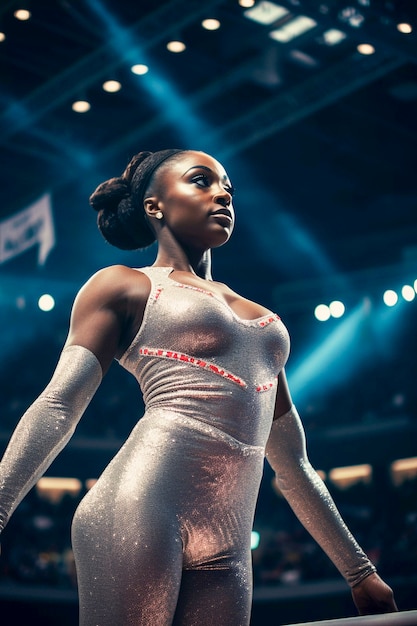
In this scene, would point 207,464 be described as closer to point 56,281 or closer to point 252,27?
point 252,27

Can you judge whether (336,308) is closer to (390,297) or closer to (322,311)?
(322,311)

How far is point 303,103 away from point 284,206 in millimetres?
3507

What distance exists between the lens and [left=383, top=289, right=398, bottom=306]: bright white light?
46.9 ft

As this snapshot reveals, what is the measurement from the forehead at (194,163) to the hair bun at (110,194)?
0.53ft

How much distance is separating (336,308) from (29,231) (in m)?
6.81

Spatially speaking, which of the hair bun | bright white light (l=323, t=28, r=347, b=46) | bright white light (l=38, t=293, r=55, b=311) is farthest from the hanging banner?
the hair bun

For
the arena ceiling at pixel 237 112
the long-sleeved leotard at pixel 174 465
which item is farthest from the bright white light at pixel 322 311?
the long-sleeved leotard at pixel 174 465

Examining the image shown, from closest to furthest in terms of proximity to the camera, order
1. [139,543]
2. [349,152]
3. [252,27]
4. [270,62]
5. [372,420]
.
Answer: [139,543], [252,27], [270,62], [349,152], [372,420]

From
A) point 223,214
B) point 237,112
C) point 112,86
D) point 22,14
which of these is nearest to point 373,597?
point 223,214

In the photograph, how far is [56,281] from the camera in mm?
14406

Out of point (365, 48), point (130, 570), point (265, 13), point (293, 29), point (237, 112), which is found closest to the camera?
point (130, 570)

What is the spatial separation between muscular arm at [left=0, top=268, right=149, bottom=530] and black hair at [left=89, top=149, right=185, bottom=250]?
295mm

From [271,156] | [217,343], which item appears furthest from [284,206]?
[217,343]

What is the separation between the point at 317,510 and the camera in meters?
2.16
